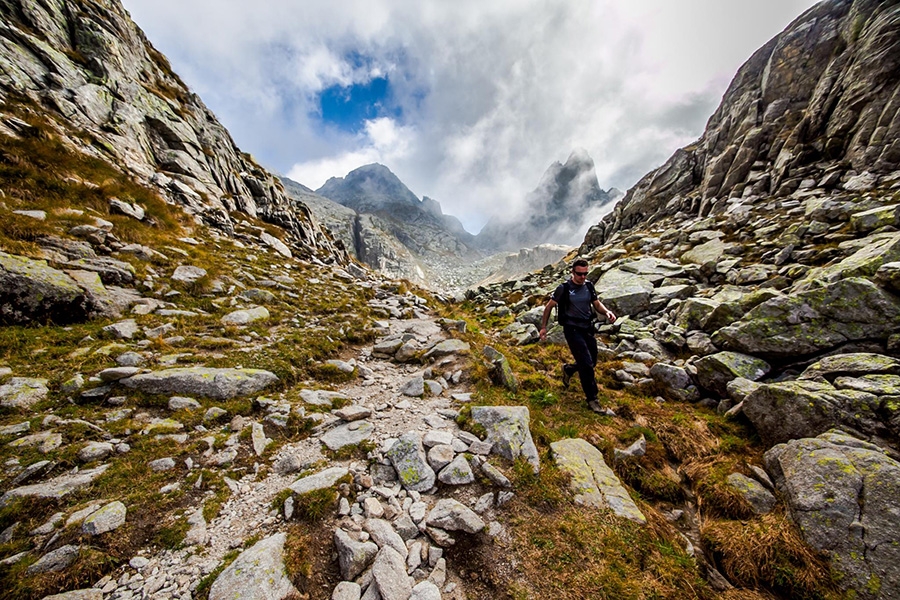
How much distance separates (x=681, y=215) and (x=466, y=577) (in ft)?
153

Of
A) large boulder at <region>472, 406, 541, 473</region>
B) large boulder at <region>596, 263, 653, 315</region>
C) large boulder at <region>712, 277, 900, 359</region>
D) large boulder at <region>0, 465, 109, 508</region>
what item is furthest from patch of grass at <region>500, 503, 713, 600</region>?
large boulder at <region>596, 263, 653, 315</region>

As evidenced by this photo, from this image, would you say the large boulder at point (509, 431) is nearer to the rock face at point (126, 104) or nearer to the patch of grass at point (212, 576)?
the patch of grass at point (212, 576)

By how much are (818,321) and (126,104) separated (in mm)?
44615

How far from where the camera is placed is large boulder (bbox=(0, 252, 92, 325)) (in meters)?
6.44

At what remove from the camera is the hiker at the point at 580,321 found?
761 cm

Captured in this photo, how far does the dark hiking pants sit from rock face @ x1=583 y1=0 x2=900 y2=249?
27385mm

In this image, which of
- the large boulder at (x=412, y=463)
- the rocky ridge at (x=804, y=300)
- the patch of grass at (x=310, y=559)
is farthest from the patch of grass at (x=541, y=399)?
the patch of grass at (x=310, y=559)

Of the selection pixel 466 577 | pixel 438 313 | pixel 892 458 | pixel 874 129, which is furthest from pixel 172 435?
pixel 874 129

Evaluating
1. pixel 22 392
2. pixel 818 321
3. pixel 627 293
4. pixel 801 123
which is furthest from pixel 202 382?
pixel 801 123

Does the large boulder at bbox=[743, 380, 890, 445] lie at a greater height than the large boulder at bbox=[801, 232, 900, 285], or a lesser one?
lesser

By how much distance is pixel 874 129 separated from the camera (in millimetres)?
22891

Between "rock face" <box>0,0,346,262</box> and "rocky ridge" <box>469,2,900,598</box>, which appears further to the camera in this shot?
"rock face" <box>0,0,346,262</box>

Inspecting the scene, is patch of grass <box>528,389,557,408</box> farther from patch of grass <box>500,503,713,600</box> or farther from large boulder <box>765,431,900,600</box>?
large boulder <box>765,431,900,600</box>

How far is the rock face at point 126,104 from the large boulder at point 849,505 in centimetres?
2455
